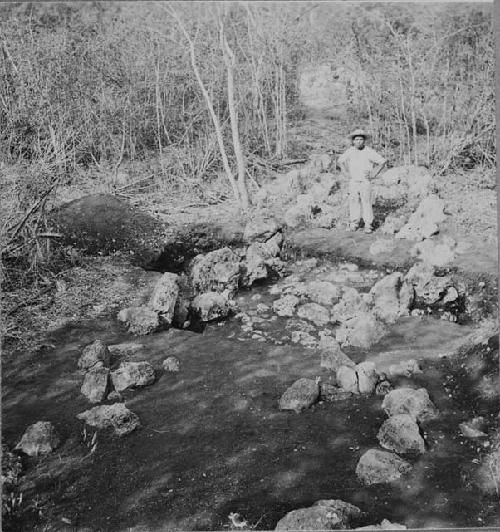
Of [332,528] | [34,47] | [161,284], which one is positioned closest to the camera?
[332,528]

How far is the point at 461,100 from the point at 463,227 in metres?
1.34

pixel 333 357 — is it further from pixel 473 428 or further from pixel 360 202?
pixel 360 202

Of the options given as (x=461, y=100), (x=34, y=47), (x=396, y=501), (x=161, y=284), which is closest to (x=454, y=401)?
(x=396, y=501)

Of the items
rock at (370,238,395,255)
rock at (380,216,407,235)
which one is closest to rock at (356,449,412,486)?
rock at (370,238,395,255)

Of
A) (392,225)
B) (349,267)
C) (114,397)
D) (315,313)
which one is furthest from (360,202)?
(114,397)

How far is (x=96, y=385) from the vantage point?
259 cm

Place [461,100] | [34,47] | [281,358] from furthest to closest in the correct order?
1. [461,100]
2. [34,47]
3. [281,358]

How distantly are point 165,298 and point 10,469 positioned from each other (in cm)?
140

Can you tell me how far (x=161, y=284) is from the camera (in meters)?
3.35

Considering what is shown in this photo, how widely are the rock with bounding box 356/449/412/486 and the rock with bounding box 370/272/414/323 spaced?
1.11 metres

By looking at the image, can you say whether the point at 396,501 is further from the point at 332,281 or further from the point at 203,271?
the point at 203,271

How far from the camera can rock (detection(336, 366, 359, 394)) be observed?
258 centimetres

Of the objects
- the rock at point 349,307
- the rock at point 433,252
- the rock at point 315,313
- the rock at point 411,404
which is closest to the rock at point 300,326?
the rock at point 315,313

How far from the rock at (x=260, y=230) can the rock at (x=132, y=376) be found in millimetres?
1657
